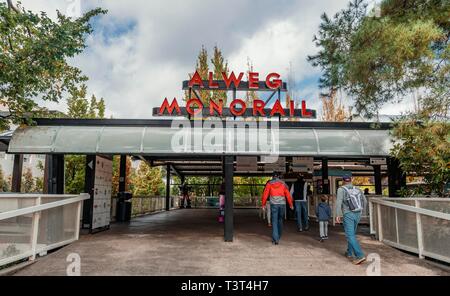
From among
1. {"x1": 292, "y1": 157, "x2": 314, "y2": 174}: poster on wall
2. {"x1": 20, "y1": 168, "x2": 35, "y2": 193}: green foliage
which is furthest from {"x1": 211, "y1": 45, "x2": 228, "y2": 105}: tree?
{"x1": 20, "y1": 168, "x2": 35, "y2": 193}: green foliage

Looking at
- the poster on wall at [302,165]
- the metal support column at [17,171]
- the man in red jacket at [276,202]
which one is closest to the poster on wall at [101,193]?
the metal support column at [17,171]

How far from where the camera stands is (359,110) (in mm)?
9727

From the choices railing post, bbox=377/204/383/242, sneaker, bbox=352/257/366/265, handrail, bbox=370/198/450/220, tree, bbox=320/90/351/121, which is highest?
tree, bbox=320/90/351/121

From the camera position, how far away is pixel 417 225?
7117mm

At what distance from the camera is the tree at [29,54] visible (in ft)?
30.2

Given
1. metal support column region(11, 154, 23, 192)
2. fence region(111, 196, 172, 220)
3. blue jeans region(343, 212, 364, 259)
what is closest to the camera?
blue jeans region(343, 212, 364, 259)

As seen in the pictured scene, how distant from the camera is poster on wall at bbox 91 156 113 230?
10.8 m

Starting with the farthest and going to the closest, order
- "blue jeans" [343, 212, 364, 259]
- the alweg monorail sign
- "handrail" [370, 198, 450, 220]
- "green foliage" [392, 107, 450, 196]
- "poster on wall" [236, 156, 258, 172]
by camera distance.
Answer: "poster on wall" [236, 156, 258, 172]
the alweg monorail sign
"green foliage" [392, 107, 450, 196]
"blue jeans" [343, 212, 364, 259]
"handrail" [370, 198, 450, 220]

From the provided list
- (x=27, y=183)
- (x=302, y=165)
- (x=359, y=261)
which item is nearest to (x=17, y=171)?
(x=302, y=165)

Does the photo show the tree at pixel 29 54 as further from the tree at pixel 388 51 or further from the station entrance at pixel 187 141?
the tree at pixel 388 51

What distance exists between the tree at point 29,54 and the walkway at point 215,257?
4427 millimetres

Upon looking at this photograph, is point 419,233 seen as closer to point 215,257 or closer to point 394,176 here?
point 394,176

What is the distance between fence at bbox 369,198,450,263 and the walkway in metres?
0.27

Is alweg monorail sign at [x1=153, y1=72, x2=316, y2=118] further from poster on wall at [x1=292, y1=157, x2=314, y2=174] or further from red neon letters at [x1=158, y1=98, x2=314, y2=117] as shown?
poster on wall at [x1=292, y1=157, x2=314, y2=174]
